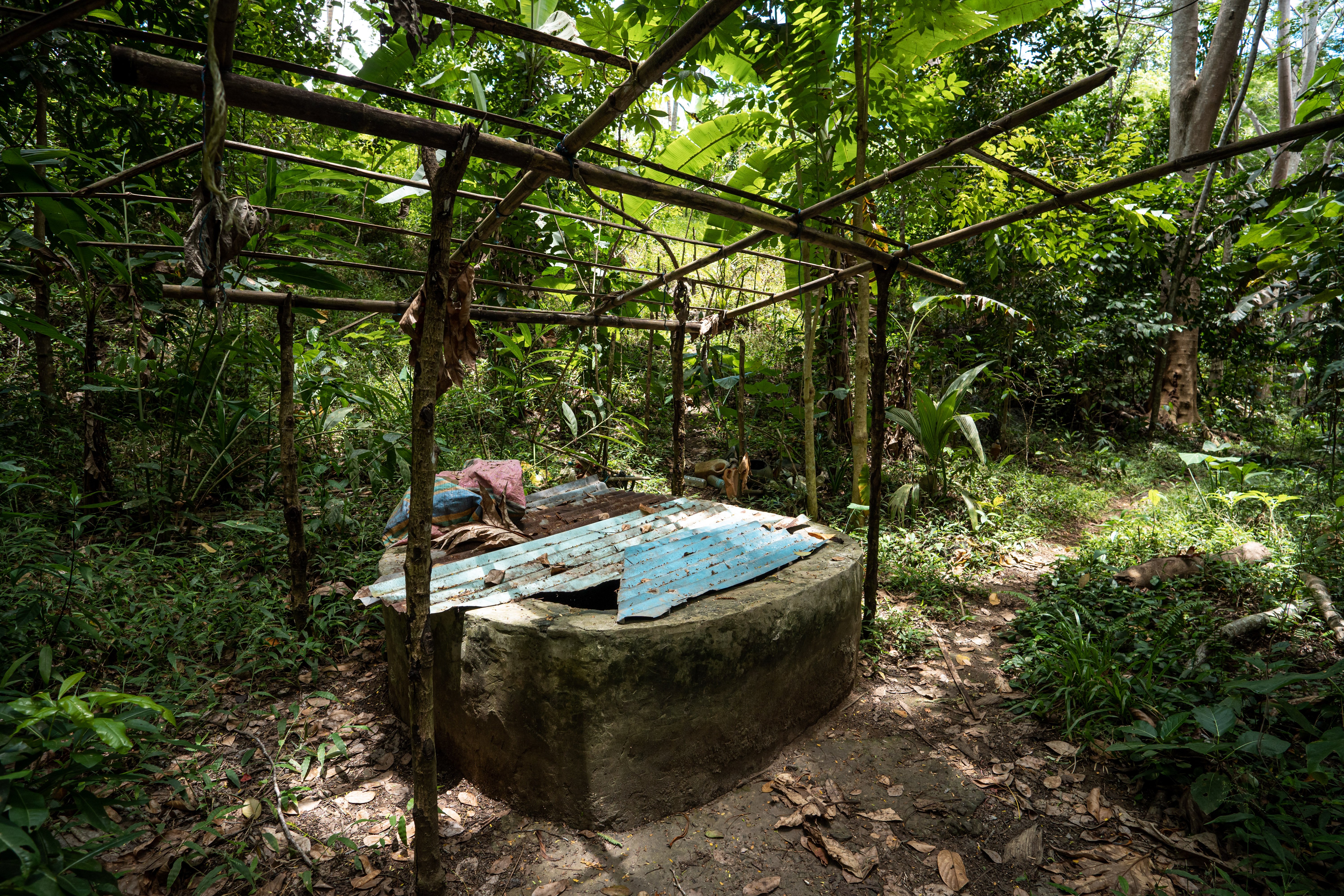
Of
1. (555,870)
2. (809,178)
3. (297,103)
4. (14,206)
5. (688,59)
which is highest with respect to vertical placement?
(688,59)

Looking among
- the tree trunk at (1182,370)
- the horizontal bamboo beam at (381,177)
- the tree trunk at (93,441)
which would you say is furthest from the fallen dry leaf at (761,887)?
the tree trunk at (1182,370)

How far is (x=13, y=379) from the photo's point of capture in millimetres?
4309

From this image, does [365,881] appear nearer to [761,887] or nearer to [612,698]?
[612,698]

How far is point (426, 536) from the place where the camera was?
1.84 metres

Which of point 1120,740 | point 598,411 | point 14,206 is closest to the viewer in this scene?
point 1120,740

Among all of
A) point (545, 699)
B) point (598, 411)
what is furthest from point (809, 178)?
point (545, 699)

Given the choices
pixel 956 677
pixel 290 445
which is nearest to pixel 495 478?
pixel 290 445

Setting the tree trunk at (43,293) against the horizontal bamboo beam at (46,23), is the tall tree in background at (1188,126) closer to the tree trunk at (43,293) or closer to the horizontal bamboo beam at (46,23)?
the horizontal bamboo beam at (46,23)

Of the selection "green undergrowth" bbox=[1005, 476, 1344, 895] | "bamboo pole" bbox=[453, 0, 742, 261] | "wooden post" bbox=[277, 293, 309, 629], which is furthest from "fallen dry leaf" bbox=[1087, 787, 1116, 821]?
"wooden post" bbox=[277, 293, 309, 629]

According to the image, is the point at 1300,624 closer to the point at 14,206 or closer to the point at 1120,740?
the point at 1120,740

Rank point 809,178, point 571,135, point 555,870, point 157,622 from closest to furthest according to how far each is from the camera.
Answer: point 571,135
point 555,870
point 157,622
point 809,178

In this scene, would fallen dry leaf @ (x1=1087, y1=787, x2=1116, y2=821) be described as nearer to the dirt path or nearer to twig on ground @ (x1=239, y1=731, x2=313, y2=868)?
the dirt path

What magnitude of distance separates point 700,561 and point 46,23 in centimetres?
269

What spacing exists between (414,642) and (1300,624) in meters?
4.20
